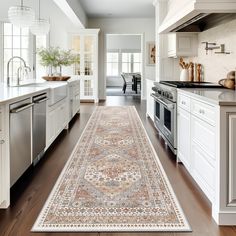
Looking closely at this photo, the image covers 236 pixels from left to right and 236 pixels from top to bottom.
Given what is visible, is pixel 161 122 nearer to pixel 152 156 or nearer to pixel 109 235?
pixel 152 156

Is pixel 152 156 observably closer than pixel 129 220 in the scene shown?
No

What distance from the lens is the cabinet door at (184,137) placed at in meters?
3.04

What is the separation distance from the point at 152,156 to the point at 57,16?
795 cm

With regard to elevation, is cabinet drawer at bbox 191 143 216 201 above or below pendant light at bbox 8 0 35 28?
below

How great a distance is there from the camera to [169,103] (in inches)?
151

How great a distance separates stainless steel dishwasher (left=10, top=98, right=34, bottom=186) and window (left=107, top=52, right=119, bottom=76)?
51.6 ft

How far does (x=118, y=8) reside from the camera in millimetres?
9539

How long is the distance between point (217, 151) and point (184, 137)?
3.70ft

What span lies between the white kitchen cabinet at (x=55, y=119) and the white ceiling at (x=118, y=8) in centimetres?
448

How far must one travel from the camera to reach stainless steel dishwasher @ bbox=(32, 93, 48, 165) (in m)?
3.17

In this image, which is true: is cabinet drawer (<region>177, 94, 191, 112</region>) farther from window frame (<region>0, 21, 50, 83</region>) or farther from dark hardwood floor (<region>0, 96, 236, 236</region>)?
window frame (<region>0, 21, 50, 83</region>)

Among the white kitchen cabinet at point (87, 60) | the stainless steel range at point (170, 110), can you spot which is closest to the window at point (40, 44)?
the white kitchen cabinet at point (87, 60)

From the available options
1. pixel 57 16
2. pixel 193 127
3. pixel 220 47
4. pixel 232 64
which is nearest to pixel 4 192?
pixel 193 127

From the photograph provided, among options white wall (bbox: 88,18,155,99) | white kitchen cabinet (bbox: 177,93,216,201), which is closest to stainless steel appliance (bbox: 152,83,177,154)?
white kitchen cabinet (bbox: 177,93,216,201)
